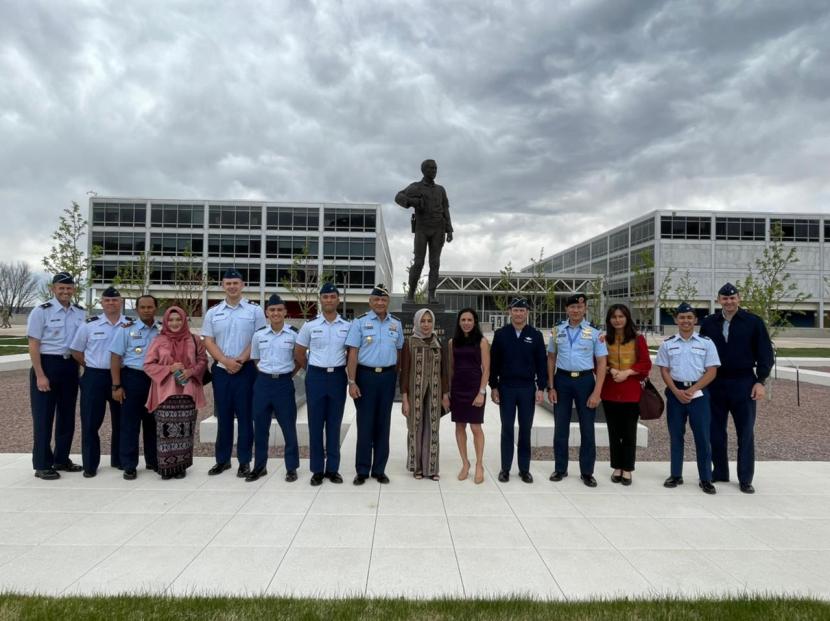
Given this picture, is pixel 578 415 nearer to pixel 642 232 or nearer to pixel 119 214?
pixel 642 232

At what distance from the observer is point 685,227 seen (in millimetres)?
51375

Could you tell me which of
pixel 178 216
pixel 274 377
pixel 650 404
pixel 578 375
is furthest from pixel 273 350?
pixel 178 216

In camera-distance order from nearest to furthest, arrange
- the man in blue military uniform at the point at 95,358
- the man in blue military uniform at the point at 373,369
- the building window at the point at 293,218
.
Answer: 1. the man in blue military uniform at the point at 373,369
2. the man in blue military uniform at the point at 95,358
3. the building window at the point at 293,218

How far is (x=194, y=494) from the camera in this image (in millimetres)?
4926

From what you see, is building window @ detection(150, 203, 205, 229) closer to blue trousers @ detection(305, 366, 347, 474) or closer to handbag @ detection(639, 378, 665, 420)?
blue trousers @ detection(305, 366, 347, 474)

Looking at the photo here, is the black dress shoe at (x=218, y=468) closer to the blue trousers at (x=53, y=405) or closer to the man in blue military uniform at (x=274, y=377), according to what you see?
the man in blue military uniform at (x=274, y=377)

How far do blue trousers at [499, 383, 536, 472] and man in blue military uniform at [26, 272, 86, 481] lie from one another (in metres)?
4.34

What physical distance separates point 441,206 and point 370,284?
4311cm

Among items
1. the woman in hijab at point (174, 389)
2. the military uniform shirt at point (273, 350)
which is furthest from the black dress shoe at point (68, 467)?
the military uniform shirt at point (273, 350)

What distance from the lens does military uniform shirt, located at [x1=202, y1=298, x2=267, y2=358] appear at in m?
5.34

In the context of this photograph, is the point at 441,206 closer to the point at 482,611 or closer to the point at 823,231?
the point at 482,611

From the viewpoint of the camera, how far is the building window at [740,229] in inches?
2014

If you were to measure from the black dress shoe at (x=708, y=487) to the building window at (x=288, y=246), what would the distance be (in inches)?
1898

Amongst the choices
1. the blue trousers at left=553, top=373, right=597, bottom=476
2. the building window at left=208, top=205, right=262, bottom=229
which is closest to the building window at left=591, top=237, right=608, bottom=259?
the building window at left=208, top=205, right=262, bottom=229
